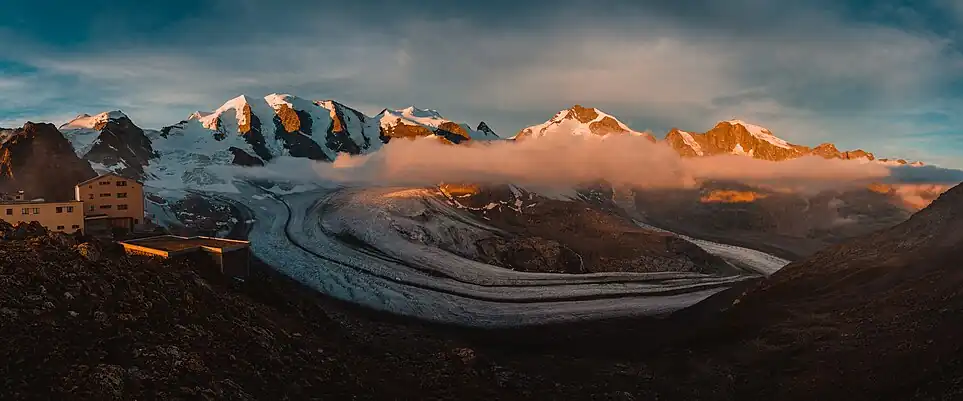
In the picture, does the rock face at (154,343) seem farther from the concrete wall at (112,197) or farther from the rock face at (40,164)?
the rock face at (40,164)

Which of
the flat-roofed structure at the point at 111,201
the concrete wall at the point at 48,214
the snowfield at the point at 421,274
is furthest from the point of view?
the snowfield at the point at 421,274

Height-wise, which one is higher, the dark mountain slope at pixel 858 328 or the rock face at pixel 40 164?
the rock face at pixel 40 164

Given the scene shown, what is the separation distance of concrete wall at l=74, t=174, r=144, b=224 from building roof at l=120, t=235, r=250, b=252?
10892mm

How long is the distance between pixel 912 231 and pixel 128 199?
7566 cm

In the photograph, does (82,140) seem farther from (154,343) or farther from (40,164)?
(154,343)

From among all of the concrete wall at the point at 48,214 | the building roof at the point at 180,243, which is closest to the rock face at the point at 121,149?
the concrete wall at the point at 48,214

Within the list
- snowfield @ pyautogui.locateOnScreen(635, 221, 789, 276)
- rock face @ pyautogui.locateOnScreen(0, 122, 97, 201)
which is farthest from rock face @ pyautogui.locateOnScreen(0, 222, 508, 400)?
snowfield @ pyautogui.locateOnScreen(635, 221, 789, 276)

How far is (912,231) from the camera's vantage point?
2223 inches

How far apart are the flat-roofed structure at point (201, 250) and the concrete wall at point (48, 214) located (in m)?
4.55

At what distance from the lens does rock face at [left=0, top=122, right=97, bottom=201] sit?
8712 cm

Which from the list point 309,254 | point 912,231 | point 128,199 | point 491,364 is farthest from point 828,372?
point 309,254

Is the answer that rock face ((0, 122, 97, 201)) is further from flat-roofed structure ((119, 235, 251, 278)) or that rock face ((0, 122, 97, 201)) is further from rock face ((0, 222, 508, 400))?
rock face ((0, 222, 508, 400))

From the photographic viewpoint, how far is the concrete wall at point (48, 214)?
47.2 m

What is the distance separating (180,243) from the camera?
5097 centimetres
